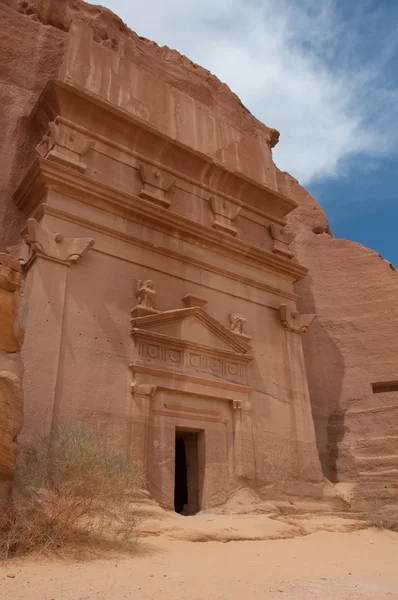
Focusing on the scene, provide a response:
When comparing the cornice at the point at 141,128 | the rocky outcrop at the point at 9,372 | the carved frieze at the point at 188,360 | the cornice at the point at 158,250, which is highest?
the cornice at the point at 141,128

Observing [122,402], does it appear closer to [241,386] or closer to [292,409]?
[241,386]

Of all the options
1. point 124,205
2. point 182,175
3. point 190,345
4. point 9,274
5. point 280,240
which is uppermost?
point 182,175

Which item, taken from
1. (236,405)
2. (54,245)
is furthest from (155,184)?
(236,405)

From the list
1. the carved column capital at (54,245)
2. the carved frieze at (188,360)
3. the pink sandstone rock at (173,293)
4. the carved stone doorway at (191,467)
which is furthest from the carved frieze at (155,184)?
the carved stone doorway at (191,467)

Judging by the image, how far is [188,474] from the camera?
31.1 ft

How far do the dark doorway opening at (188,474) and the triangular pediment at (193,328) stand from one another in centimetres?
176

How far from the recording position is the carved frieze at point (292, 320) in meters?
11.9

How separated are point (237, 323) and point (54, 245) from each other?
413 centimetres

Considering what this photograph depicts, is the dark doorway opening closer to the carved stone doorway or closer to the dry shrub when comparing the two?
the carved stone doorway

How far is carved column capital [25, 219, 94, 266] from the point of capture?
860 centimetres

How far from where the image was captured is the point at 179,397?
9.46 meters

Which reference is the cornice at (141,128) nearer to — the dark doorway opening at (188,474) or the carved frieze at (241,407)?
the carved frieze at (241,407)

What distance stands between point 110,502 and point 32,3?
1285cm

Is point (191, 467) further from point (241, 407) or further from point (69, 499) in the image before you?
point (69, 499)
